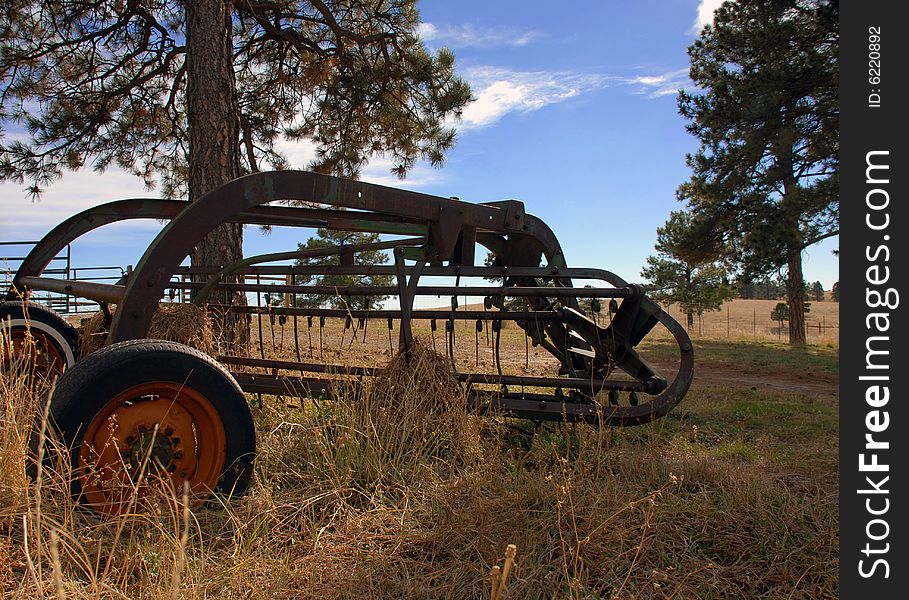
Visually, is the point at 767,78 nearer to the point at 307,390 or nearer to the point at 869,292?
the point at 869,292

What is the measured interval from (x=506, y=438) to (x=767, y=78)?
39.8 feet

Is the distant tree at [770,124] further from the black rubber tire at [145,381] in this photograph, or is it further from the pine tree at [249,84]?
the black rubber tire at [145,381]

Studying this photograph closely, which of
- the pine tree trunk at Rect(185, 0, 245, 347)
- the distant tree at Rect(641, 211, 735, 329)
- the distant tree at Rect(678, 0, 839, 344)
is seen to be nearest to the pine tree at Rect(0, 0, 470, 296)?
the pine tree trunk at Rect(185, 0, 245, 347)

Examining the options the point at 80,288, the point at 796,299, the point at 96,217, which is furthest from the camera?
the point at 796,299

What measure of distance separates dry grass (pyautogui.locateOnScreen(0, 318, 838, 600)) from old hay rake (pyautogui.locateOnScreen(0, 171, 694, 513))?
0.22 meters

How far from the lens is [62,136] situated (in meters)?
9.10

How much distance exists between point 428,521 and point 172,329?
2717 mm

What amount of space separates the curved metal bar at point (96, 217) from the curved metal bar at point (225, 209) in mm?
1096

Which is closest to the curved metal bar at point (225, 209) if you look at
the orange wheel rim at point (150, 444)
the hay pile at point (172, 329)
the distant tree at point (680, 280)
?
the orange wheel rim at point (150, 444)

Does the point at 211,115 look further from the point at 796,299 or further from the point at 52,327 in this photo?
the point at 796,299

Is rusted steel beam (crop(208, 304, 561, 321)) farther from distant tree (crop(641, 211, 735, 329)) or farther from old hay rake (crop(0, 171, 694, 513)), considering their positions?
distant tree (crop(641, 211, 735, 329))

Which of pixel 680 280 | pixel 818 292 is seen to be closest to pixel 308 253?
pixel 680 280

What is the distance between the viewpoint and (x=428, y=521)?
A: 2.75m

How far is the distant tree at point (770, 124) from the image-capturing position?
12.4 metres
